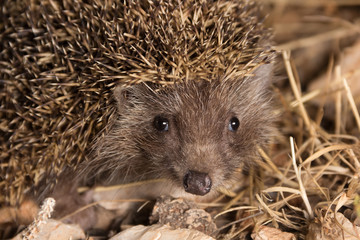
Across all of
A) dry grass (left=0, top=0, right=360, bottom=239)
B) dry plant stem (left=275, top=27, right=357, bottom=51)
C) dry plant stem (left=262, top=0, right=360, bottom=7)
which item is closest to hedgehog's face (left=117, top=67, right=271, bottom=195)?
dry grass (left=0, top=0, right=360, bottom=239)

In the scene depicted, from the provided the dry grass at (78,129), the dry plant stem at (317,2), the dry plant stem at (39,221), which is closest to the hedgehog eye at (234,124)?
the dry grass at (78,129)

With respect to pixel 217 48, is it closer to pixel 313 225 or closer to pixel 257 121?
pixel 257 121

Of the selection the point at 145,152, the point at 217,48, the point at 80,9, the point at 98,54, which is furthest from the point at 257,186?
the point at 80,9

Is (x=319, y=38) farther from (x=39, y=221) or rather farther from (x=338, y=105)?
(x=39, y=221)

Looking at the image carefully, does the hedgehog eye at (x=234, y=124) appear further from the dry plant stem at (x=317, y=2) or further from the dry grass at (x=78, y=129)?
the dry plant stem at (x=317, y=2)

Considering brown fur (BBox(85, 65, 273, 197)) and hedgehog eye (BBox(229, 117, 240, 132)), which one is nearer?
brown fur (BBox(85, 65, 273, 197))

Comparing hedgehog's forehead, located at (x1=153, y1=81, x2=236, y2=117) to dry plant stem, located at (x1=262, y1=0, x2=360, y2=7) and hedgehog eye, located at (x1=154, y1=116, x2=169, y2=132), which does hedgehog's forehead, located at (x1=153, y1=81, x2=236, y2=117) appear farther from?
dry plant stem, located at (x1=262, y1=0, x2=360, y2=7)
